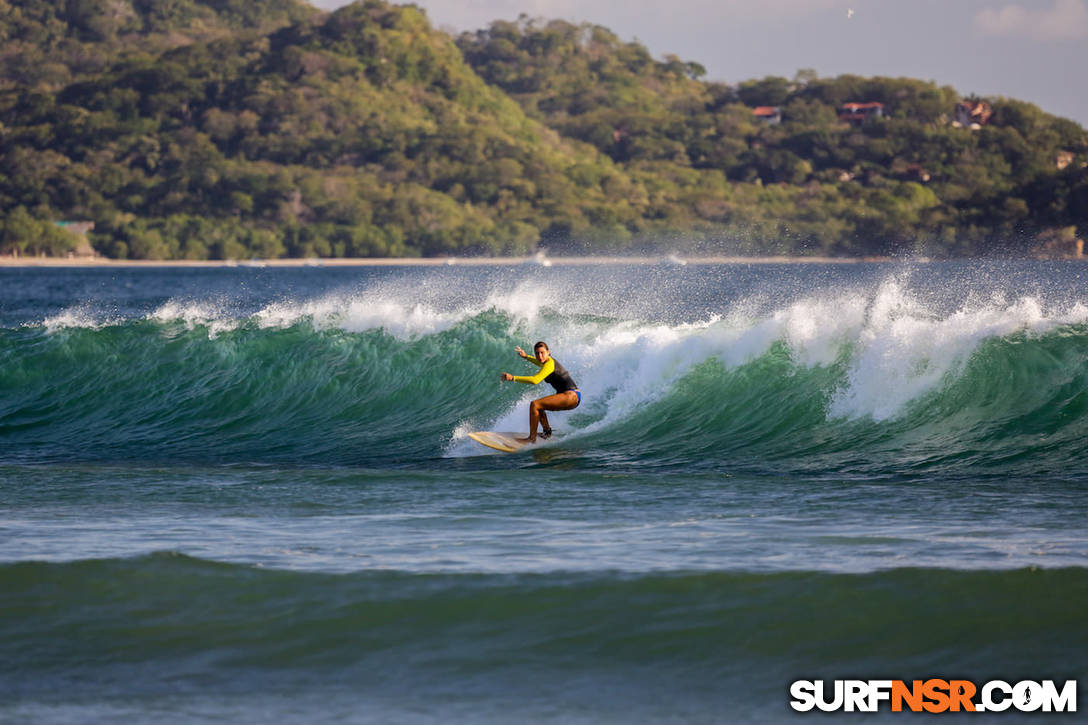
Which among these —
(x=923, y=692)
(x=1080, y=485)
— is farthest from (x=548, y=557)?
(x=1080, y=485)

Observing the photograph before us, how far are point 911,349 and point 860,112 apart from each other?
18077 cm

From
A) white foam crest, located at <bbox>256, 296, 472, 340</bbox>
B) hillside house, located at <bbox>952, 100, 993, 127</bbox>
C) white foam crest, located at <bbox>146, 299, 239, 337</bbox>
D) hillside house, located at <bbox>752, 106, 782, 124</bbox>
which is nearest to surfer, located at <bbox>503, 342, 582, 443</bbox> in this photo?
white foam crest, located at <bbox>256, 296, 472, 340</bbox>

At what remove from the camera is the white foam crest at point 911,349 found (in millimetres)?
16016

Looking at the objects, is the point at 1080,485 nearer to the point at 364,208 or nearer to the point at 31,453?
the point at 31,453

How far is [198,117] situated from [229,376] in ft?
559

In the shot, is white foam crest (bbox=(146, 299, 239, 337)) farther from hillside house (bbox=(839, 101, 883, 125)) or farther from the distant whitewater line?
hillside house (bbox=(839, 101, 883, 125))

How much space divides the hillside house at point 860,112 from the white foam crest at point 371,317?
557 feet

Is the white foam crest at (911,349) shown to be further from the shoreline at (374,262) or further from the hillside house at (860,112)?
the hillside house at (860,112)

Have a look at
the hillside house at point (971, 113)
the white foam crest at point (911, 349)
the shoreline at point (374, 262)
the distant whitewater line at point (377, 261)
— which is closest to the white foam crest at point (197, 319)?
the white foam crest at point (911, 349)

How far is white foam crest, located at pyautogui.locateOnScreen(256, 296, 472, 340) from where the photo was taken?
22750 mm

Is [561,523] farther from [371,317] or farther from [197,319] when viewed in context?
[197,319]

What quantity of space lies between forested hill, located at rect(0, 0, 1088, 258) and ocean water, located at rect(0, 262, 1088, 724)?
131 meters

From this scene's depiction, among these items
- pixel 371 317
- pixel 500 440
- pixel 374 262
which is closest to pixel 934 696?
pixel 500 440

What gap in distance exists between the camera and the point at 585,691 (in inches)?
278
